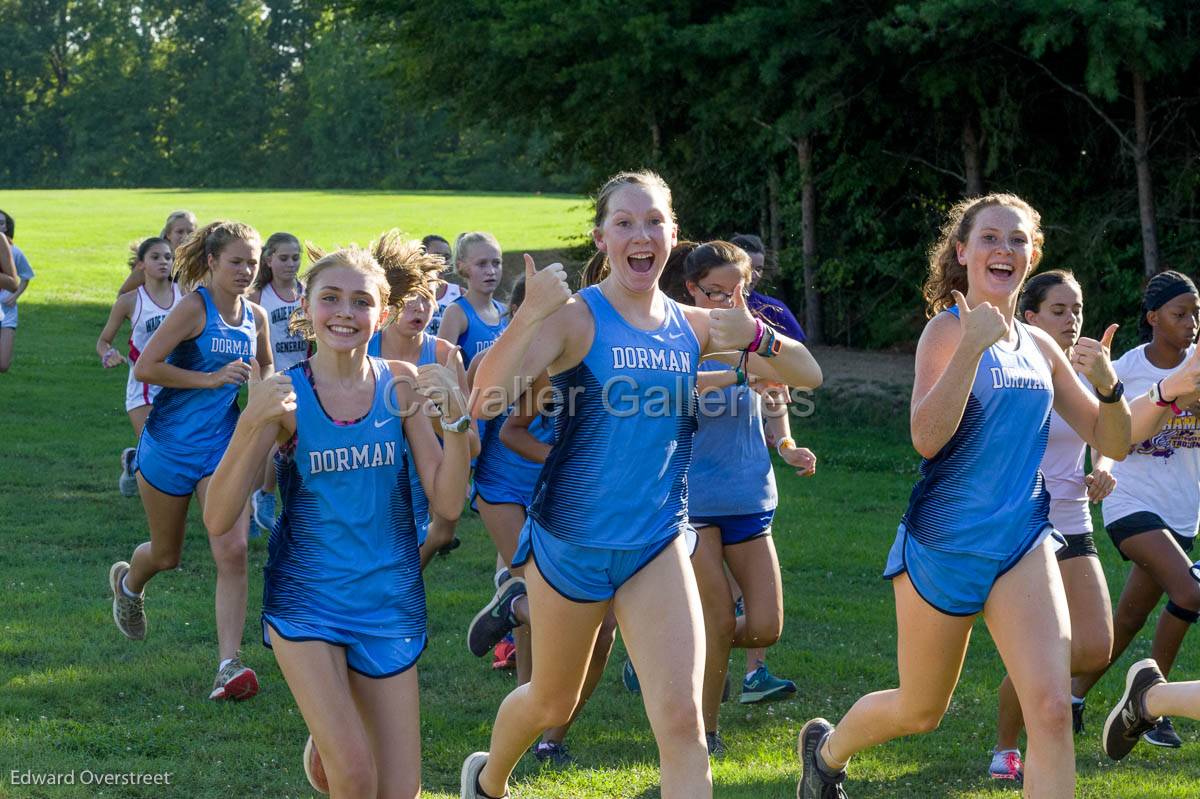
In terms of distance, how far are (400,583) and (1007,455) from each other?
2029 millimetres

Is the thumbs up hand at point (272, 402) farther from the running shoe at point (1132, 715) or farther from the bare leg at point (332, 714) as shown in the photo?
the running shoe at point (1132, 715)

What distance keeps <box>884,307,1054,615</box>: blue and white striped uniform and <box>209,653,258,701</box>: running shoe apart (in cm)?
342

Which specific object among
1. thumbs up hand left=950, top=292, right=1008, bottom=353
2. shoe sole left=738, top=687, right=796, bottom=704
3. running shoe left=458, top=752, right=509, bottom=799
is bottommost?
shoe sole left=738, top=687, right=796, bottom=704

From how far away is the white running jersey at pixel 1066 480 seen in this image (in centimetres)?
606

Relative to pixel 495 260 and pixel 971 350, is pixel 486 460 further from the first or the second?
pixel 971 350

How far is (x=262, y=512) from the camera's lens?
10773mm

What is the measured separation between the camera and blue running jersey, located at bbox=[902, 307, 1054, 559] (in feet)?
15.9

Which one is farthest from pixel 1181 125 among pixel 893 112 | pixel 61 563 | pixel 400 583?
pixel 400 583

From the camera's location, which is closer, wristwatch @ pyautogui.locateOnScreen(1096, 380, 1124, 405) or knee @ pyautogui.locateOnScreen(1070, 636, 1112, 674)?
wristwatch @ pyautogui.locateOnScreen(1096, 380, 1124, 405)

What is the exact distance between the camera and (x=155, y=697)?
22.9ft

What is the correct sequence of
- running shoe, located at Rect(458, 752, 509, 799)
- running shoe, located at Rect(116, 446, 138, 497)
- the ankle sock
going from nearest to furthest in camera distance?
running shoe, located at Rect(458, 752, 509, 799) → the ankle sock → running shoe, located at Rect(116, 446, 138, 497)

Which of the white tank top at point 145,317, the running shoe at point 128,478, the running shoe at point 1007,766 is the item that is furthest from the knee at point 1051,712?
the running shoe at point 128,478

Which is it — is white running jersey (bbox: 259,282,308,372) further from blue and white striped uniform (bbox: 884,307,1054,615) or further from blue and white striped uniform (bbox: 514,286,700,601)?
blue and white striped uniform (bbox: 884,307,1054,615)

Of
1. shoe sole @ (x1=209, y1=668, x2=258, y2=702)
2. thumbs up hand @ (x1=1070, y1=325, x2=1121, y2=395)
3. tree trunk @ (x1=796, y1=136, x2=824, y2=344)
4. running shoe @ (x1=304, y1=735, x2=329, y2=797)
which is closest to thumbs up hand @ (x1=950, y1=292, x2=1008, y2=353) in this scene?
thumbs up hand @ (x1=1070, y1=325, x2=1121, y2=395)
